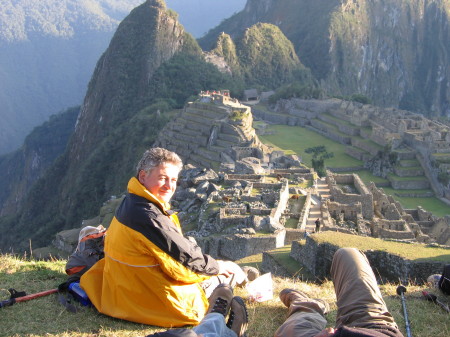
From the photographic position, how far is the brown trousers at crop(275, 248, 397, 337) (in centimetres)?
474

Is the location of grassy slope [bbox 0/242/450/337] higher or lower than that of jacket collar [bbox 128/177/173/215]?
lower

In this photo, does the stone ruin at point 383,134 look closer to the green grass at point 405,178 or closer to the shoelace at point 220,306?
the green grass at point 405,178

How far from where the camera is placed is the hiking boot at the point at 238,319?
5.32 metres

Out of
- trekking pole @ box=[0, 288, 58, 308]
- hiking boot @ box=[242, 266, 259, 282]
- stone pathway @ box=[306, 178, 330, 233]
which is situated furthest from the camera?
stone pathway @ box=[306, 178, 330, 233]

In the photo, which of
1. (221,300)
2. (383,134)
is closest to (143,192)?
(221,300)

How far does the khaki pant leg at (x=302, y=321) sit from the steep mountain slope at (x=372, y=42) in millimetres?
111075

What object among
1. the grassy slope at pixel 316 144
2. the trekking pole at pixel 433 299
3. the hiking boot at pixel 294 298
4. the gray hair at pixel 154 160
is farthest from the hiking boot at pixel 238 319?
the grassy slope at pixel 316 144

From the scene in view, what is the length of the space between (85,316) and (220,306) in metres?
1.55

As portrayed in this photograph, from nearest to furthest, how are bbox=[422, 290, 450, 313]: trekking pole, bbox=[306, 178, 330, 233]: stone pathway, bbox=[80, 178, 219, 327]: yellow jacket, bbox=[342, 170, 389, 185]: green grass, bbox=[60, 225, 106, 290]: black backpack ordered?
1. bbox=[80, 178, 219, 327]: yellow jacket
2. bbox=[422, 290, 450, 313]: trekking pole
3. bbox=[60, 225, 106, 290]: black backpack
4. bbox=[306, 178, 330, 233]: stone pathway
5. bbox=[342, 170, 389, 185]: green grass

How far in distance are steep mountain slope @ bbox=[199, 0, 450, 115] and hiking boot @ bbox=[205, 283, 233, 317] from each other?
111m

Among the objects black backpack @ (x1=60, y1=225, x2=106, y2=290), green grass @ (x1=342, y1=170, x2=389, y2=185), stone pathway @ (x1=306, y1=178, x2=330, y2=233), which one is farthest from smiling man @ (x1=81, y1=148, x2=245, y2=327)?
green grass @ (x1=342, y1=170, x2=389, y2=185)

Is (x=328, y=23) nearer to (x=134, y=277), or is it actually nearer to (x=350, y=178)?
(x=350, y=178)

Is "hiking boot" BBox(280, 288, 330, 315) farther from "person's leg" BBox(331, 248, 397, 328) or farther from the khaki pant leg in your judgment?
"person's leg" BBox(331, 248, 397, 328)

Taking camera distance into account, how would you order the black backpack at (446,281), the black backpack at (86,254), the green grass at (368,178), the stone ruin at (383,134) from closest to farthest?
the black backpack at (86,254)
the black backpack at (446,281)
the stone ruin at (383,134)
the green grass at (368,178)
